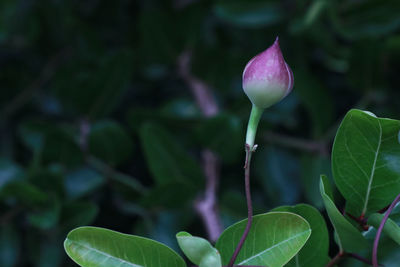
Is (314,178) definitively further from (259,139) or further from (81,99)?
(81,99)

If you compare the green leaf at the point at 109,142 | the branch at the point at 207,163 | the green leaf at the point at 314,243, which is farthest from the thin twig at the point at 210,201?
the green leaf at the point at 314,243

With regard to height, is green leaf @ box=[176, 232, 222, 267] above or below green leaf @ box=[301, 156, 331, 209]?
above

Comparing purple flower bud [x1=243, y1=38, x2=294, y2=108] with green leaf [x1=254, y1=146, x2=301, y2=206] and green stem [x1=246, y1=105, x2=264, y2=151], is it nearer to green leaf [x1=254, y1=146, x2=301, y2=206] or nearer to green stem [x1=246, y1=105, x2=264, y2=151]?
green stem [x1=246, y1=105, x2=264, y2=151]

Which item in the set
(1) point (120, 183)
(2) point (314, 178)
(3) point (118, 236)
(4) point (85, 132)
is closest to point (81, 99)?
(4) point (85, 132)

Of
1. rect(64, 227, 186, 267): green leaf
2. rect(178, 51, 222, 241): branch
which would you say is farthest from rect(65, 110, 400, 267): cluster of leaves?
rect(178, 51, 222, 241): branch

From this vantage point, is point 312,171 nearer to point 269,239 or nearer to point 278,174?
point 278,174

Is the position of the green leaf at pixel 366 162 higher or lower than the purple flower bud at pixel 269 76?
lower

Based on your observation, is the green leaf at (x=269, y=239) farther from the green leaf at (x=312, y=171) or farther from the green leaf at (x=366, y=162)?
the green leaf at (x=312, y=171)
